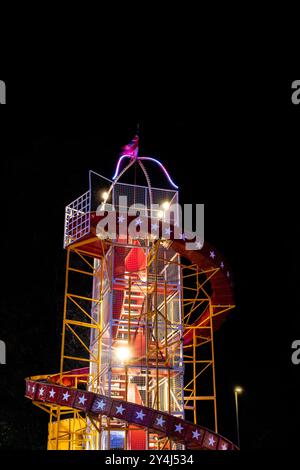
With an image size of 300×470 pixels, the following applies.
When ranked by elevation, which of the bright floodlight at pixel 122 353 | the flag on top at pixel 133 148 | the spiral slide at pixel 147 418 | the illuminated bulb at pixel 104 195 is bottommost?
the spiral slide at pixel 147 418

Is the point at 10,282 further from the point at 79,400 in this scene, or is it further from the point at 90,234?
the point at 79,400

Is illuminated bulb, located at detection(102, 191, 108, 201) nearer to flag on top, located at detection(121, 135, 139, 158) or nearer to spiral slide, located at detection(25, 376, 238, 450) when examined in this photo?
flag on top, located at detection(121, 135, 139, 158)

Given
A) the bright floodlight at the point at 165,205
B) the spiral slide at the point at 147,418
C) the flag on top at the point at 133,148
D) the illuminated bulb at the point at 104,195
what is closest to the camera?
the spiral slide at the point at 147,418

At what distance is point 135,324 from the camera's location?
23953mm

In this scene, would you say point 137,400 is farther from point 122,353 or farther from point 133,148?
point 133,148

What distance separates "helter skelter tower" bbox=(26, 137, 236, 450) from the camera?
62.3 ft

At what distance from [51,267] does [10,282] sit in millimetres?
2975

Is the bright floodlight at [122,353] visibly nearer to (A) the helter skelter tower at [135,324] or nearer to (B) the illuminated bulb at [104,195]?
(A) the helter skelter tower at [135,324]

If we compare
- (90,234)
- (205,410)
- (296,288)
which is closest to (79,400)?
(90,234)

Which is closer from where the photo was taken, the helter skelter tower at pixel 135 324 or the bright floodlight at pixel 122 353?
the helter skelter tower at pixel 135 324

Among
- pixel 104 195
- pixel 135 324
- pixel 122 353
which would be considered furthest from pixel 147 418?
pixel 104 195

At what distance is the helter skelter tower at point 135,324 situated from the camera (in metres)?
19.0

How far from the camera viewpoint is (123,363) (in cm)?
2191

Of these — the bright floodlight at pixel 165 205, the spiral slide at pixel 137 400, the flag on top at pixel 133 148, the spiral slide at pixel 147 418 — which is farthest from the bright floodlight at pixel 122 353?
the flag on top at pixel 133 148
